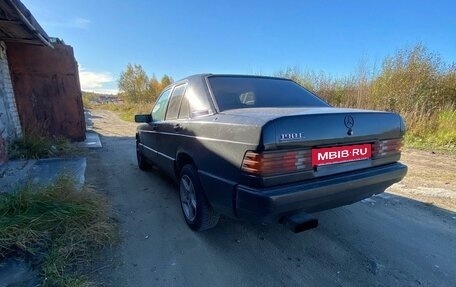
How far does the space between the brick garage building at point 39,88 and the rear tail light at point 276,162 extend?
20.2 ft

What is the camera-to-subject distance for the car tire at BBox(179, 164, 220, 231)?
8.95ft

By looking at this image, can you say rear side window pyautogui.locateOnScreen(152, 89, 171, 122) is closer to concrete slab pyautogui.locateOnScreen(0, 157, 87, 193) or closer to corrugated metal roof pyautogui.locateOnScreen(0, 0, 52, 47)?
concrete slab pyautogui.locateOnScreen(0, 157, 87, 193)

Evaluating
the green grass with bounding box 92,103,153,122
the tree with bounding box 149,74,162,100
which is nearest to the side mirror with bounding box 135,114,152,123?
the green grass with bounding box 92,103,153,122

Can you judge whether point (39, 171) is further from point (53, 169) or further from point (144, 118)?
point (144, 118)

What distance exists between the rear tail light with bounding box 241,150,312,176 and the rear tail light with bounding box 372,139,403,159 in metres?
0.81

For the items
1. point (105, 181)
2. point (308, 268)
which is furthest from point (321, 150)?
point (105, 181)

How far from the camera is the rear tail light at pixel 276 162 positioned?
1.96 metres

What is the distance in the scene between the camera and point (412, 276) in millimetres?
2207

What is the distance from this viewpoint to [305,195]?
6.66 ft

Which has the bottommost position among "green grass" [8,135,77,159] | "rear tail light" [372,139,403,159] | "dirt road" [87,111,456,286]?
"dirt road" [87,111,456,286]

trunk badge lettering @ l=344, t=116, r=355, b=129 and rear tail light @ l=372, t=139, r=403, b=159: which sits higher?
trunk badge lettering @ l=344, t=116, r=355, b=129

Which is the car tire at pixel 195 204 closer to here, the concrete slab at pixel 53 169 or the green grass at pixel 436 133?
the concrete slab at pixel 53 169

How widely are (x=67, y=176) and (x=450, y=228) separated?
180 inches

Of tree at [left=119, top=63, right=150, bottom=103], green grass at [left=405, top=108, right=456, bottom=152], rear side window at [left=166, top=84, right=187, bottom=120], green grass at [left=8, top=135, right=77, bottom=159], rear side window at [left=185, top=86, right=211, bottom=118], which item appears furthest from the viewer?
tree at [left=119, top=63, right=150, bottom=103]
